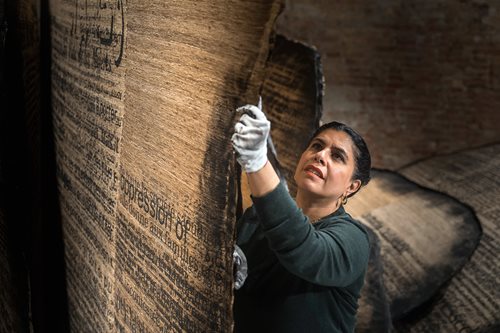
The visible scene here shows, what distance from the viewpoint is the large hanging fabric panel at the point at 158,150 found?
1.00m

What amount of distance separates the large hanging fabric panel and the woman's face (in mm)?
417

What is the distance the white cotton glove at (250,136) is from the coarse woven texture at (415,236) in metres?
1.81

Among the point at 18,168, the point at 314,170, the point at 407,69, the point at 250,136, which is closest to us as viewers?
the point at 250,136

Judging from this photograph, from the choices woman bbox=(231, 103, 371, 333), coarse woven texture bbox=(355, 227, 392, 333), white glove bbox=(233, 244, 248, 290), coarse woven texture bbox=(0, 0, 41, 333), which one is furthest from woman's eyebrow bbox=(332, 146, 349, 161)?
coarse woven texture bbox=(355, 227, 392, 333)

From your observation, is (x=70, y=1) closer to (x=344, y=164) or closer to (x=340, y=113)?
(x=344, y=164)

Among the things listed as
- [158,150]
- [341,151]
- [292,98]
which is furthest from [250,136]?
[292,98]

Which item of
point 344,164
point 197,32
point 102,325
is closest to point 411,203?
point 344,164

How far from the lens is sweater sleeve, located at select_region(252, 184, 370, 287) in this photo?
46.6 inches

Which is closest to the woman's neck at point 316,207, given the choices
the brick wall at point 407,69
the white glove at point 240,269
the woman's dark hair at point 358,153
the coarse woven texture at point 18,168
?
the woman's dark hair at point 358,153

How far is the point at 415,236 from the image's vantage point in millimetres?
2965

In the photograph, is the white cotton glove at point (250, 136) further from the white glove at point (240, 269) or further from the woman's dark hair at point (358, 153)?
the woman's dark hair at point (358, 153)

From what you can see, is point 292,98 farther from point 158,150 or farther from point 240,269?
point 158,150

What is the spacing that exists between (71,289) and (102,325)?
348 millimetres

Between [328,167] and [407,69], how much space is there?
355 centimetres
